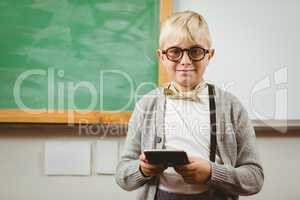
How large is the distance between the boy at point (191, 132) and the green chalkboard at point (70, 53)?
36 cm

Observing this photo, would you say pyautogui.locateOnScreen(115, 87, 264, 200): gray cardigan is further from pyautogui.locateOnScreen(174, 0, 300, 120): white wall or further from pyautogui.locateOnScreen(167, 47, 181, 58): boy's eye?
pyautogui.locateOnScreen(174, 0, 300, 120): white wall

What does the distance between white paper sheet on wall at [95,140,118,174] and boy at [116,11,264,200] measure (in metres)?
0.36

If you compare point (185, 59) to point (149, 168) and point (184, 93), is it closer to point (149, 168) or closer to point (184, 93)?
point (184, 93)

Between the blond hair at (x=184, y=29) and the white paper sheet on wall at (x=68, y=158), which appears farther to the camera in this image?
the white paper sheet on wall at (x=68, y=158)

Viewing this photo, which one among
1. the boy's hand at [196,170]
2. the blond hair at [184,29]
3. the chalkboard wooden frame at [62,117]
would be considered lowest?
the boy's hand at [196,170]

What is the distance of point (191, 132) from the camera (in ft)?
2.71

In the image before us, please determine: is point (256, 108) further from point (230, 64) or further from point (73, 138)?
point (73, 138)

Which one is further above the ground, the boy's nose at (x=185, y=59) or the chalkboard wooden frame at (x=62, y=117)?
the boy's nose at (x=185, y=59)

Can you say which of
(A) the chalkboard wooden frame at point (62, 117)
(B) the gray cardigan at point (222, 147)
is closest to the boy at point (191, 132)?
(B) the gray cardigan at point (222, 147)

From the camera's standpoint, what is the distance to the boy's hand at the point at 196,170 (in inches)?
29.4

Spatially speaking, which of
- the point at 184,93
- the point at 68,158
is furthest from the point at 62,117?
the point at 184,93

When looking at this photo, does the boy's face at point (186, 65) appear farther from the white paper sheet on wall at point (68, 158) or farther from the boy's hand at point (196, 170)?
the white paper sheet on wall at point (68, 158)

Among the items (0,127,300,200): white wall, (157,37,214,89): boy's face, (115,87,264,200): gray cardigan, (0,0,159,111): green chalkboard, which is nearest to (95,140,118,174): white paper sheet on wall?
(0,127,300,200): white wall

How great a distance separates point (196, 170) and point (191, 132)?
10 cm
